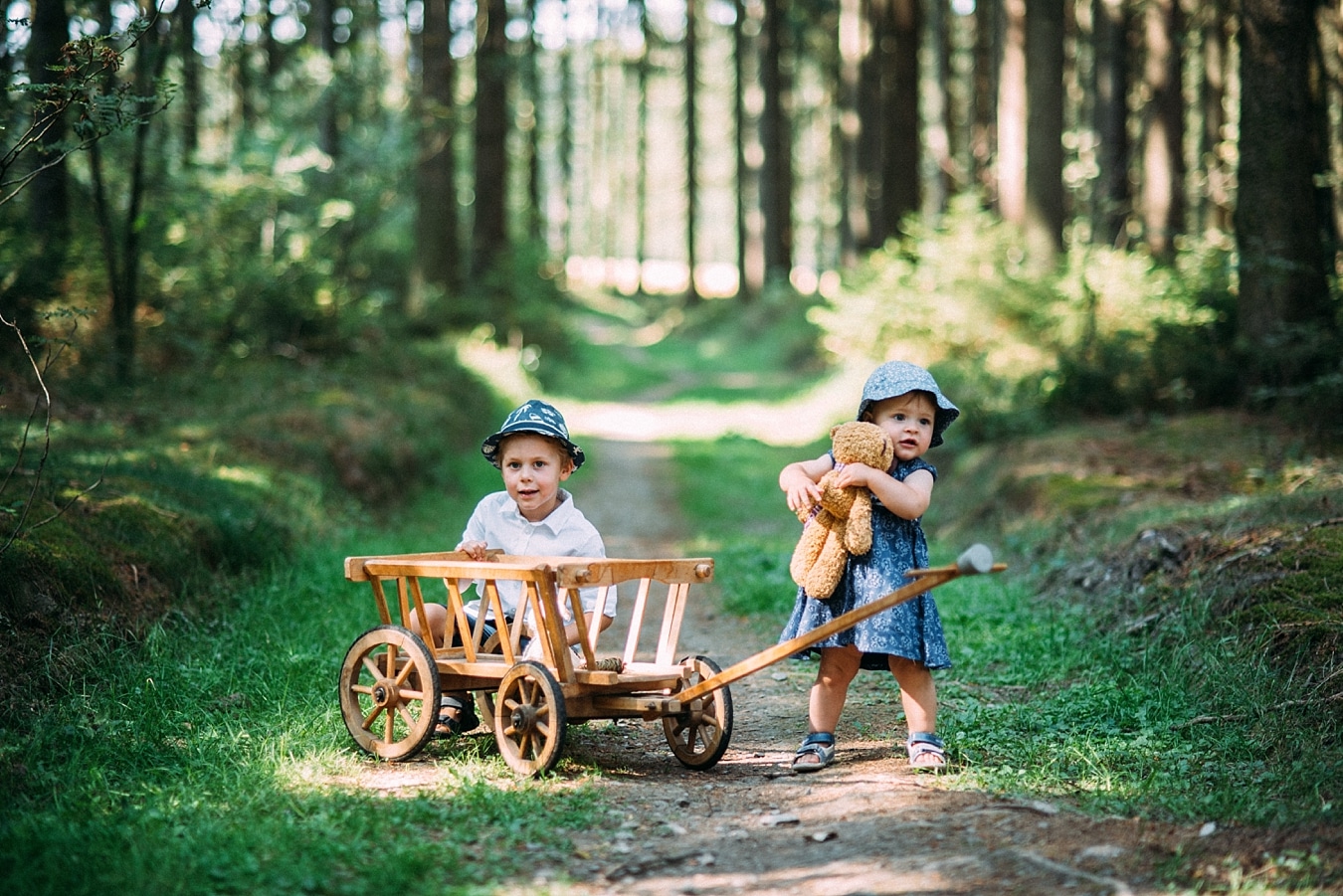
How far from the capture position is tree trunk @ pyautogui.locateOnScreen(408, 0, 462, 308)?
18.9 m

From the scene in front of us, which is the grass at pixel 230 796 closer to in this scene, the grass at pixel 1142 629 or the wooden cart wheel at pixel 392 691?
the wooden cart wheel at pixel 392 691

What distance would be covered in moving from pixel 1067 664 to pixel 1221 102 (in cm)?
2005

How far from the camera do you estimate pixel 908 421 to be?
16.0 feet

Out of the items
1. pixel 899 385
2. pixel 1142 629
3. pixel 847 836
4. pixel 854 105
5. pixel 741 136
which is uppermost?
pixel 741 136

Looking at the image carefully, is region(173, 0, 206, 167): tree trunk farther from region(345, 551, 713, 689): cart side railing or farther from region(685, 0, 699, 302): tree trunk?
region(685, 0, 699, 302): tree trunk

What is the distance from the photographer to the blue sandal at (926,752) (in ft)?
15.7

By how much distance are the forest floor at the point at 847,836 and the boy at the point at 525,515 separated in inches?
23.4

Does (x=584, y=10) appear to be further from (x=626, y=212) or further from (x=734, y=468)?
(x=734, y=468)

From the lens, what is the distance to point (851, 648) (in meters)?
4.91

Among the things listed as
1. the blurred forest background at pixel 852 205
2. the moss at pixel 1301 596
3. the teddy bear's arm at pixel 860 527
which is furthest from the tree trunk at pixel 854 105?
the teddy bear's arm at pixel 860 527

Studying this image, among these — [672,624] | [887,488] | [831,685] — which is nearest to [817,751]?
[831,685]

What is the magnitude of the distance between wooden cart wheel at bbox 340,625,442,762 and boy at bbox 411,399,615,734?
0.27 m

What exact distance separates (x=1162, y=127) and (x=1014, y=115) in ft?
7.42

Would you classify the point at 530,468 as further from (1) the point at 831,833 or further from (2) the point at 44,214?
(2) the point at 44,214
